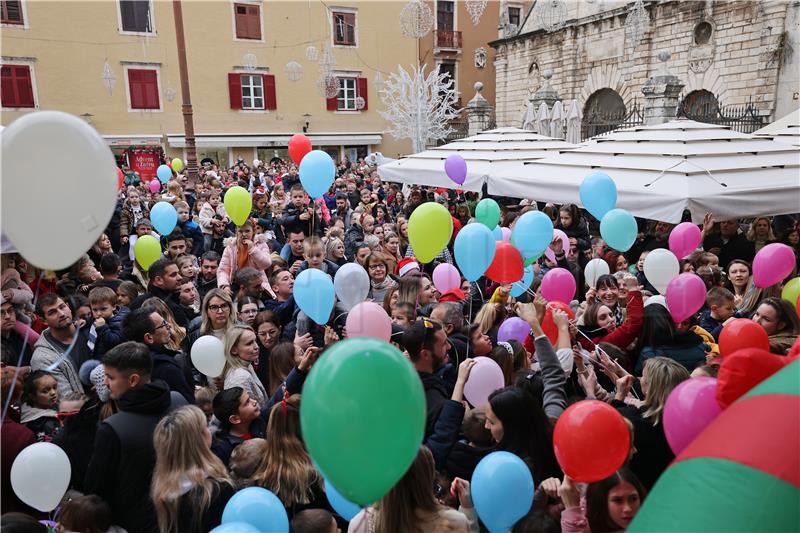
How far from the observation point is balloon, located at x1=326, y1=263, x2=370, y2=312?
395cm

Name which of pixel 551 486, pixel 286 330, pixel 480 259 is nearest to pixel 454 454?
pixel 551 486

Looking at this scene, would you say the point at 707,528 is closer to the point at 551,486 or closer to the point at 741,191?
the point at 551,486

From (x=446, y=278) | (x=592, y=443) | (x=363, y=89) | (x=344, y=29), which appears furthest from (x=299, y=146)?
(x=344, y=29)

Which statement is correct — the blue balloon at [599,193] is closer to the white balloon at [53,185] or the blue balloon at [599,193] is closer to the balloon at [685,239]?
the balloon at [685,239]

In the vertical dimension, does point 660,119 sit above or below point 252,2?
below

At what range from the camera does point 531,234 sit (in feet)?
14.4

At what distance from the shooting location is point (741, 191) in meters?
5.48

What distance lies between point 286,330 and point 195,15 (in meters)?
22.4

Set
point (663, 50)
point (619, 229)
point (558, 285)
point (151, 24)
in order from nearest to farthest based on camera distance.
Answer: point (558, 285) → point (619, 229) → point (663, 50) → point (151, 24)

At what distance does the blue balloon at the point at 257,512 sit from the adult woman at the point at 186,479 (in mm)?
309

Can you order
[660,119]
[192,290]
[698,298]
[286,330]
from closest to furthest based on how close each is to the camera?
[698,298] → [286,330] → [192,290] → [660,119]

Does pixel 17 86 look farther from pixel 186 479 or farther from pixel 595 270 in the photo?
pixel 186 479

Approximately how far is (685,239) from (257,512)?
4.63 metres

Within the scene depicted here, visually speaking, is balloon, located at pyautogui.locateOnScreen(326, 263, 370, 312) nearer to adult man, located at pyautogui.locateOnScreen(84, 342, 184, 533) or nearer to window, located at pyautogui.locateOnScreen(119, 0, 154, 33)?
adult man, located at pyautogui.locateOnScreen(84, 342, 184, 533)
